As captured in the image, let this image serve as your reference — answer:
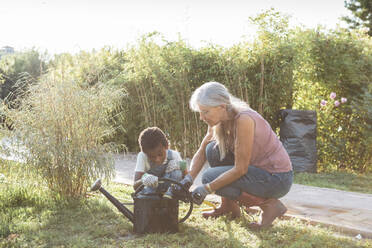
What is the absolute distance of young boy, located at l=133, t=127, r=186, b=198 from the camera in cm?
331

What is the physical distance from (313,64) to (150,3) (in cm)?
287

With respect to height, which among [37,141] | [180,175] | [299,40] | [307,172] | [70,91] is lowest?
[307,172]

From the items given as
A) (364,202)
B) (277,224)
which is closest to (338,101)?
(364,202)

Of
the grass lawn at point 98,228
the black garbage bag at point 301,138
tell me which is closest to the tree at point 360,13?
the black garbage bag at point 301,138

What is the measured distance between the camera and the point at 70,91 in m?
3.90

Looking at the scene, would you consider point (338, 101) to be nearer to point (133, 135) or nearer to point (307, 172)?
point (307, 172)

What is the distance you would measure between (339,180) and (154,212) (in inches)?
147

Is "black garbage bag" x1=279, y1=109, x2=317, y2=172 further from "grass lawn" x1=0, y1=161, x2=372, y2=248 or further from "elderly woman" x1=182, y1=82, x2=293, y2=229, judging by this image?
"elderly woman" x1=182, y1=82, x2=293, y2=229

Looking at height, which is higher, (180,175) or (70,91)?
(70,91)

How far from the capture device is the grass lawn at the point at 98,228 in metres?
3.02

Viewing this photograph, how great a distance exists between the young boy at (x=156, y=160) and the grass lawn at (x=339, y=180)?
2667 mm

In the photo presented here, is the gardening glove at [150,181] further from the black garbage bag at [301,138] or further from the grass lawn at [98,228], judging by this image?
the black garbage bag at [301,138]

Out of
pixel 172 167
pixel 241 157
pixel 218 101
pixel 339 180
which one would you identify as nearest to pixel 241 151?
pixel 241 157

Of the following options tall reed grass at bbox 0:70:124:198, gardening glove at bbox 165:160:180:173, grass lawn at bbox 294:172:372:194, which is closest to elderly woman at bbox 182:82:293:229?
gardening glove at bbox 165:160:180:173
